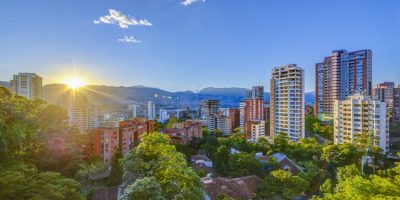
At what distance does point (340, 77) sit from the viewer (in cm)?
3916

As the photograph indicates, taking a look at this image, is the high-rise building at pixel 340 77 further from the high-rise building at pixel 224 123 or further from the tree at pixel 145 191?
the tree at pixel 145 191

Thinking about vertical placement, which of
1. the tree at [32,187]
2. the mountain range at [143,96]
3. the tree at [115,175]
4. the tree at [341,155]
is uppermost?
the mountain range at [143,96]

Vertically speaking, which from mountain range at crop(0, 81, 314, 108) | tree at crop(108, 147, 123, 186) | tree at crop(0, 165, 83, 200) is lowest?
tree at crop(108, 147, 123, 186)

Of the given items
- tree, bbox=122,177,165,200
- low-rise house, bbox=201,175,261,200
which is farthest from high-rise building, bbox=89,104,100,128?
tree, bbox=122,177,165,200

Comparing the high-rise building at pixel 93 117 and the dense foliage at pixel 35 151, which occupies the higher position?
the dense foliage at pixel 35 151

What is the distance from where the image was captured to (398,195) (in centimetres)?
554

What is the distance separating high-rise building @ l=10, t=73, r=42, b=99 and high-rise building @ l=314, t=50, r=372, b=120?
136 feet

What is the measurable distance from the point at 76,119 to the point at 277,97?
104 feet

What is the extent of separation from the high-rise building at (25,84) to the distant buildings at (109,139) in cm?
1829

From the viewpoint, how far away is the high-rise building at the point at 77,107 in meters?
41.5

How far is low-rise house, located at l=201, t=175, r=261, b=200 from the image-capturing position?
1134cm

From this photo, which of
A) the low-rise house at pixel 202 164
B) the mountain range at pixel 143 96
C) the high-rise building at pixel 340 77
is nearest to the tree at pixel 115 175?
the low-rise house at pixel 202 164

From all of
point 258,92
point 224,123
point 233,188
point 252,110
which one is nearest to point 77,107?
point 224,123

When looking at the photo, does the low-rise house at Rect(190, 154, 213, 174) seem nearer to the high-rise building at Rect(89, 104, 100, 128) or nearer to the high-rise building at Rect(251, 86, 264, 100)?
the high-rise building at Rect(89, 104, 100, 128)
